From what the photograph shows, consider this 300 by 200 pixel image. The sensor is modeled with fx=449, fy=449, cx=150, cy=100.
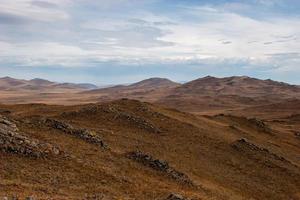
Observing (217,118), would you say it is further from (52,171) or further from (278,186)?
(52,171)

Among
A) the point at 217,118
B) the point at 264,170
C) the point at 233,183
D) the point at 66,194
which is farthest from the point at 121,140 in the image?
the point at 217,118

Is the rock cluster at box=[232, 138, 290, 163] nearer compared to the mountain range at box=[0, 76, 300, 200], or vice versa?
Result: the mountain range at box=[0, 76, 300, 200]

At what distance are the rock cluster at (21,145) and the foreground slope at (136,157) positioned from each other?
6cm

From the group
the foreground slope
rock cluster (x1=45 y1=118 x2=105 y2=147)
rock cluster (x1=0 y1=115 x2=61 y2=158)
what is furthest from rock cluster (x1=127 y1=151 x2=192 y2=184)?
rock cluster (x1=0 y1=115 x2=61 y2=158)

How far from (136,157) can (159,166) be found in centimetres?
194

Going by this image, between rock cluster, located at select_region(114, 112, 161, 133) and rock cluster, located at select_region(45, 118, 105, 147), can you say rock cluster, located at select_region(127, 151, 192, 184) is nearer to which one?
rock cluster, located at select_region(45, 118, 105, 147)

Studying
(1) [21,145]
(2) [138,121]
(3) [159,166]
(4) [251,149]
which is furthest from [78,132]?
(4) [251,149]

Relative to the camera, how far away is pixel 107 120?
45.0 meters

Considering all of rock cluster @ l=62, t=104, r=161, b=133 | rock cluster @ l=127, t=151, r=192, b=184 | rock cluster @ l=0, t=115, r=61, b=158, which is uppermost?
rock cluster @ l=62, t=104, r=161, b=133

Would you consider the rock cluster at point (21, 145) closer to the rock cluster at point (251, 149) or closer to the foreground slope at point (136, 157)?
the foreground slope at point (136, 157)

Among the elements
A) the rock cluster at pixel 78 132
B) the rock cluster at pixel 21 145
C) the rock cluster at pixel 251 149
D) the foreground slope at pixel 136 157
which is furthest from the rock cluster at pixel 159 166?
the rock cluster at pixel 251 149

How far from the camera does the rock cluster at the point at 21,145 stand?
2720 cm

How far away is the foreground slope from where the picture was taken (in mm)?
25531

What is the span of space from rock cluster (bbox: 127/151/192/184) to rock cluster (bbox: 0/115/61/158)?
6.54 metres
